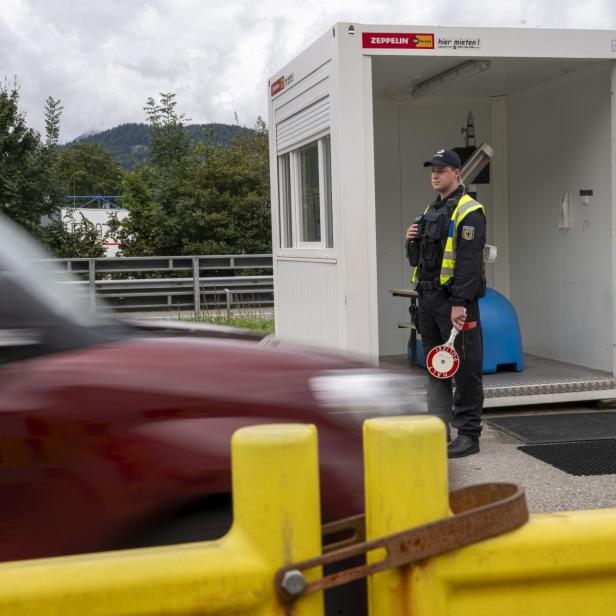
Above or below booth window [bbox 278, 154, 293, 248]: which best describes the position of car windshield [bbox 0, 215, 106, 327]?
below

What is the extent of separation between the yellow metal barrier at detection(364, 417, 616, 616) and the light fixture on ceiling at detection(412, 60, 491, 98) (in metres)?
6.47

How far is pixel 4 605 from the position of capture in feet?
7.99

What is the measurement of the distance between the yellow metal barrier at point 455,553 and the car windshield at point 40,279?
1.09m

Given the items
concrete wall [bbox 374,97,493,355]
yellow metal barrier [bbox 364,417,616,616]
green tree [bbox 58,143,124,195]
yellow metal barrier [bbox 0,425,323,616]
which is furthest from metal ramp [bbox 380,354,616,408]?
green tree [bbox 58,143,124,195]

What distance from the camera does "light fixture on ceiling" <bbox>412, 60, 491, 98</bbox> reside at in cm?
861

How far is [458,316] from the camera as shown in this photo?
6.67 metres

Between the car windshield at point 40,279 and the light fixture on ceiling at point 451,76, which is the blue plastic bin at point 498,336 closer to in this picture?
the light fixture on ceiling at point 451,76

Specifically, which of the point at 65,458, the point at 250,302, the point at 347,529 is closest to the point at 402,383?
the point at 347,529

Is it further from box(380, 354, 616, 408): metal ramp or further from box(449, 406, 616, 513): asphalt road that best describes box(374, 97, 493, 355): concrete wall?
box(449, 406, 616, 513): asphalt road

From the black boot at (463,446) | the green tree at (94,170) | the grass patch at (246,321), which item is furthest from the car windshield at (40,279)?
the green tree at (94,170)

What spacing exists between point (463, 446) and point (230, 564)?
15.3 ft

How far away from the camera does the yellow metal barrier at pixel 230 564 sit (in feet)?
8.10

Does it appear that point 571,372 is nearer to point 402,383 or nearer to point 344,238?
point 344,238

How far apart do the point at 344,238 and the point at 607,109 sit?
2.90 meters
